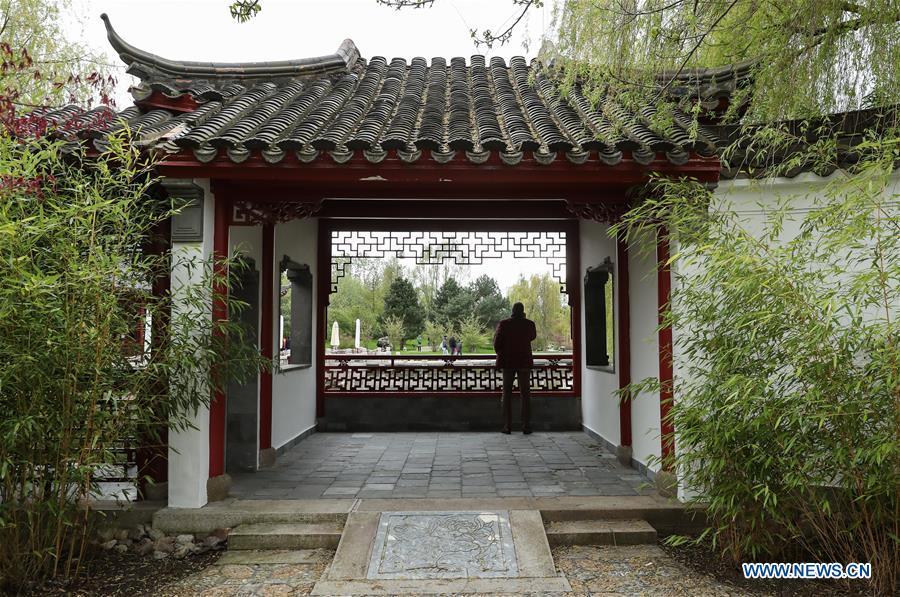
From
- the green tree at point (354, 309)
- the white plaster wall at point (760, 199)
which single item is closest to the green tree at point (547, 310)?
the green tree at point (354, 309)

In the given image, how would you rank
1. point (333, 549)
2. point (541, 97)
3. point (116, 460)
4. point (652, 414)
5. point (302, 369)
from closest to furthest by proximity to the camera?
point (116, 460) → point (333, 549) → point (652, 414) → point (541, 97) → point (302, 369)

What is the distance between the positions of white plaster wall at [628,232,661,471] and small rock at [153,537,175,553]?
3108 millimetres

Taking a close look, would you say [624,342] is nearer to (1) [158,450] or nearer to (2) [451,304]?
(1) [158,450]

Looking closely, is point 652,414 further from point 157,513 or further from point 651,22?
point 157,513

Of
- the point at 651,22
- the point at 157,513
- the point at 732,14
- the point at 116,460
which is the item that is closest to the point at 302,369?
the point at 157,513

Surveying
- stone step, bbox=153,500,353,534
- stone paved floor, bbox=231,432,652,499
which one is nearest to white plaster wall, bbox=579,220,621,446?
stone paved floor, bbox=231,432,652,499

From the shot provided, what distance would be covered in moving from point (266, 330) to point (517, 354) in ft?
9.72

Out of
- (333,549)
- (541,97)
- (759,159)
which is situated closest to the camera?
(333,549)

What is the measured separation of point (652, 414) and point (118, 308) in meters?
3.61

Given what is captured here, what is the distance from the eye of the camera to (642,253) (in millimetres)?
4961

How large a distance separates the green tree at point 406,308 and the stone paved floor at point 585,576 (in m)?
19.4

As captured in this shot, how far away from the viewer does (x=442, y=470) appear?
5.36m

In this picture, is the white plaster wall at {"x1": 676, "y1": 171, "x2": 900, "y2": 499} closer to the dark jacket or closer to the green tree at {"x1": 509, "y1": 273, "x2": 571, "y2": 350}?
the dark jacket

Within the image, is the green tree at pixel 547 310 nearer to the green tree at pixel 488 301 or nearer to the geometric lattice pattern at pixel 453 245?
the green tree at pixel 488 301
